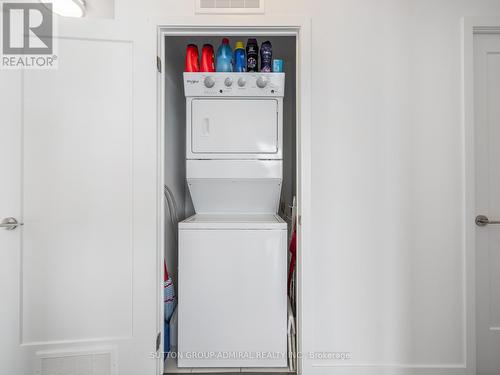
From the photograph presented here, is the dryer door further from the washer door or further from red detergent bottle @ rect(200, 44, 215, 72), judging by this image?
red detergent bottle @ rect(200, 44, 215, 72)

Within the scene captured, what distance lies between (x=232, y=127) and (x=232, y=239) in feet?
2.65

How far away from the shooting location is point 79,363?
5.05 ft

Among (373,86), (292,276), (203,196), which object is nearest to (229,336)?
(292,276)

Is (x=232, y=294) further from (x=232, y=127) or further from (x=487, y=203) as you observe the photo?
(x=487, y=203)

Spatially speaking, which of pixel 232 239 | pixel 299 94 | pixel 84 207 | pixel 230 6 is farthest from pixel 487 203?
pixel 84 207

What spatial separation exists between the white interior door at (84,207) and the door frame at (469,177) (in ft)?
6.39

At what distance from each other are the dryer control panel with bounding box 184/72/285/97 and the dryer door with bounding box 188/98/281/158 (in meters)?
0.06

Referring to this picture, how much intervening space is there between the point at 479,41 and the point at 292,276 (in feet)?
6.66

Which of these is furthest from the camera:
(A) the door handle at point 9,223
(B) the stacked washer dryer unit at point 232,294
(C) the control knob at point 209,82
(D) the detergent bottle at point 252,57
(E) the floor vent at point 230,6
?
(D) the detergent bottle at point 252,57

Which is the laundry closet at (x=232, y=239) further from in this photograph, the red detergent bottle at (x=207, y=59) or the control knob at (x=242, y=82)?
the red detergent bottle at (x=207, y=59)

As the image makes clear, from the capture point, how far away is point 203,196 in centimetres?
206

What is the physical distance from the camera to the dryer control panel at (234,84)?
182 cm

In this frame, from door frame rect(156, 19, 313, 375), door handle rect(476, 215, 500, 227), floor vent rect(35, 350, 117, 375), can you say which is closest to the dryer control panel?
door frame rect(156, 19, 313, 375)

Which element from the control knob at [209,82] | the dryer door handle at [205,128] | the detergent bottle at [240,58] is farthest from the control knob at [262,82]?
the dryer door handle at [205,128]
